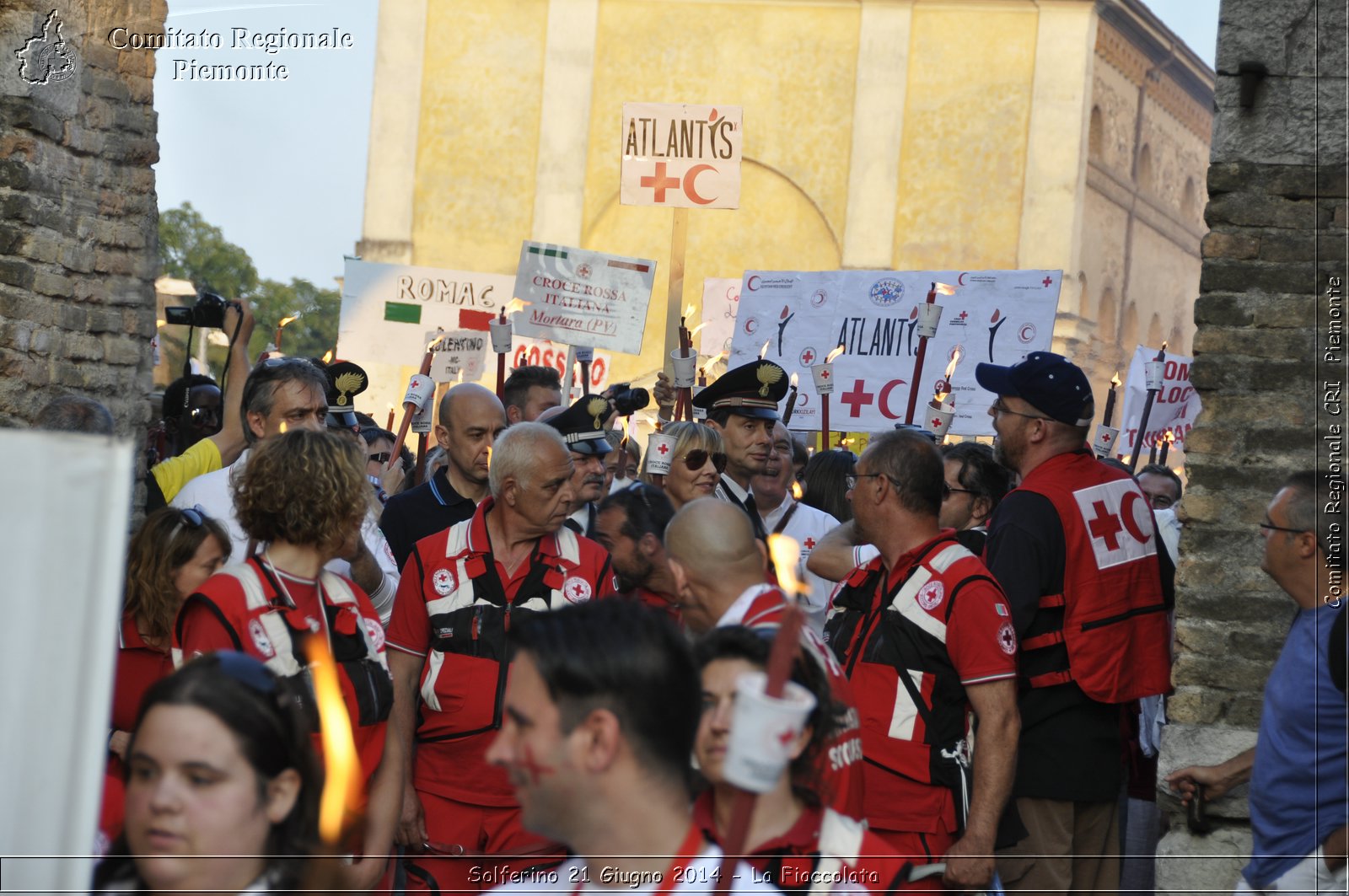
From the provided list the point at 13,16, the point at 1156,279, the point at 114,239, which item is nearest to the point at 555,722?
the point at 13,16

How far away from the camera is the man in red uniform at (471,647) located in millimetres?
4746

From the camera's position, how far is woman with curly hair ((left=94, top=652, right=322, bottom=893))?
2613mm

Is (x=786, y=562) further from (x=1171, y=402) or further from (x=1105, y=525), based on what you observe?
(x=1171, y=402)

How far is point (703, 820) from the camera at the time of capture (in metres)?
3.38

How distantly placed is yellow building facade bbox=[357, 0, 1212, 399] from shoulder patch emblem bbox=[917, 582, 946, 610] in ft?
83.3

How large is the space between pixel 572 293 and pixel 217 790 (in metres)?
10.3

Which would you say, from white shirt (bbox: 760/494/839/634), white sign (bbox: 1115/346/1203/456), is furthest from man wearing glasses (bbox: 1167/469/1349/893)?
white sign (bbox: 1115/346/1203/456)

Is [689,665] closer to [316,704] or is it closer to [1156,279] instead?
[316,704]

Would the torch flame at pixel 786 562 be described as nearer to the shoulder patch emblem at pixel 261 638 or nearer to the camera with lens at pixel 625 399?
the shoulder patch emblem at pixel 261 638

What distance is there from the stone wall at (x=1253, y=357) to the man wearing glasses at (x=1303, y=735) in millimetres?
1199

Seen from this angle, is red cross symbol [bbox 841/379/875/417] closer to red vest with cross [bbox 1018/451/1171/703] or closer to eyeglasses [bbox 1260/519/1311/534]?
red vest with cross [bbox 1018/451/1171/703]

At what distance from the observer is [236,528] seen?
5.17 metres

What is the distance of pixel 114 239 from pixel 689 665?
6.42 m

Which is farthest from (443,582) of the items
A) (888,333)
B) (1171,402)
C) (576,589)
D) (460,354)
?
(1171,402)
